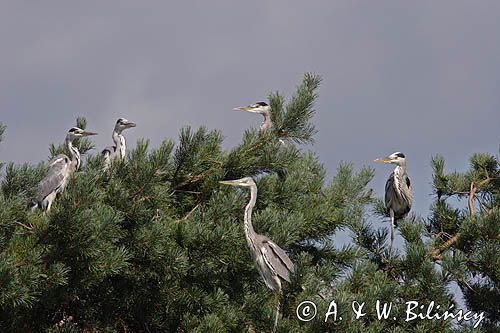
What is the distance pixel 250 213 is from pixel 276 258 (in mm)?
429

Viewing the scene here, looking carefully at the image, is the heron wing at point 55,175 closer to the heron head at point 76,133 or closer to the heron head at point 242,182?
the heron head at point 76,133

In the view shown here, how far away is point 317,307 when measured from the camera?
609 cm

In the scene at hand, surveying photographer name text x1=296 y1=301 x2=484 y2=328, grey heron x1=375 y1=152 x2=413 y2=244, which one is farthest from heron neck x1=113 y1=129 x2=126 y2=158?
photographer name text x1=296 y1=301 x2=484 y2=328

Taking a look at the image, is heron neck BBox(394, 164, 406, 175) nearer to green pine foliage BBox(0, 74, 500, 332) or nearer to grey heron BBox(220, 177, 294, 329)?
green pine foliage BBox(0, 74, 500, 332)

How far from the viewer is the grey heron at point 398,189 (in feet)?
37.9

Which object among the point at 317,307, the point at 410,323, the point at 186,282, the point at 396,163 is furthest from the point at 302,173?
the point at 396,163

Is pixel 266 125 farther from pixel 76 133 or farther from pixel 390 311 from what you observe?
pixel 390 311

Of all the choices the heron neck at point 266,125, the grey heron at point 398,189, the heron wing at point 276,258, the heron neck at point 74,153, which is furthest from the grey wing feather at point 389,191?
the heron neck at point 74,153

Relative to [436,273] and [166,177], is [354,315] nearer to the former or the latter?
[436,273]

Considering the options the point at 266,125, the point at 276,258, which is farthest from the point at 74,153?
the point at 276,258

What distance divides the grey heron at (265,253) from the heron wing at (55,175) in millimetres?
2314

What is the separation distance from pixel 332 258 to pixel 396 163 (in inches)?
147

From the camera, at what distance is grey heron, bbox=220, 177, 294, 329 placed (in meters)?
7.72

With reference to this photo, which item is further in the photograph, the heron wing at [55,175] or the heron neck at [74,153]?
the heron neck at [74,153]
